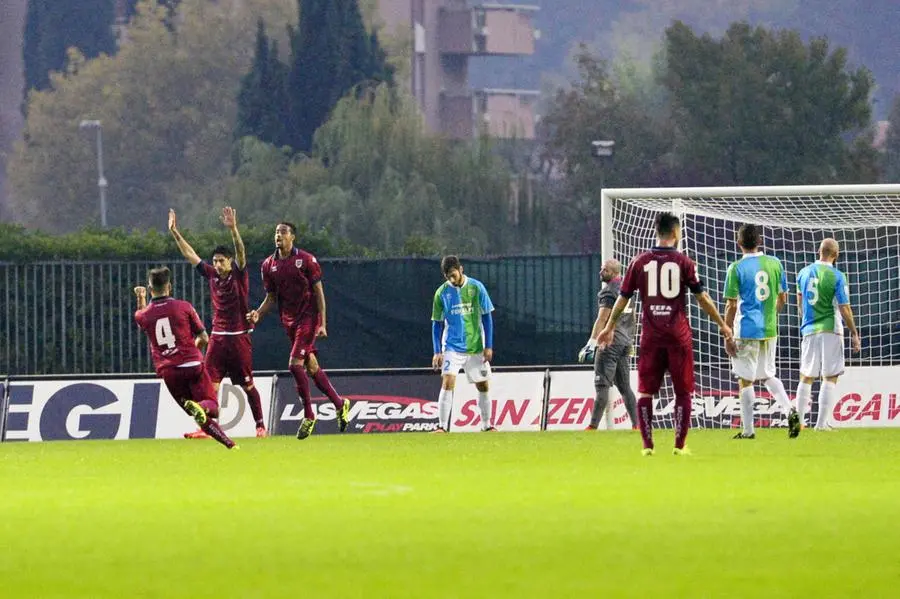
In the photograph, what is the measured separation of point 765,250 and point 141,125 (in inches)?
3420

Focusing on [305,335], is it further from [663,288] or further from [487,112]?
[487,112]

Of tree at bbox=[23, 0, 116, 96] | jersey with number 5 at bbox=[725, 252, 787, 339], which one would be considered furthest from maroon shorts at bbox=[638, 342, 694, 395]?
tree at bbox=[23, 0, 116, 96]

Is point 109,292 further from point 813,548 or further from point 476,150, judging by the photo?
point 476,150

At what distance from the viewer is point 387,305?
1144 inches

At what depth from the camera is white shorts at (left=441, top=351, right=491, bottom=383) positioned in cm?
2338

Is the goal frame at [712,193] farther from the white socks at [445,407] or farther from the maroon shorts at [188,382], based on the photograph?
the maroon shorts at [188,382]

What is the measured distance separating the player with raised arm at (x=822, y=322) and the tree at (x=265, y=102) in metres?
Answer: 73.6

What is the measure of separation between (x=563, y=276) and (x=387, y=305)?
7.94 ft

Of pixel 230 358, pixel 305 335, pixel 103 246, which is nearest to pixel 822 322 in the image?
pixel 305 335

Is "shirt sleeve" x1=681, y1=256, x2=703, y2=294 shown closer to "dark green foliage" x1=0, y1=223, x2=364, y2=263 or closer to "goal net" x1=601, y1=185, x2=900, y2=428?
"goal net" x1=601, y1=185, x2=900, y2=428

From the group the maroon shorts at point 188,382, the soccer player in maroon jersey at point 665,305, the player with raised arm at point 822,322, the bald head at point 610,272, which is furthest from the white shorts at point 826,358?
the maroon shorts at point 188,382

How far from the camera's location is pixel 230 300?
71.4ft

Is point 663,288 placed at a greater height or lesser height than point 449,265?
lesser

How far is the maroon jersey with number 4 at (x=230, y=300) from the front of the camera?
21.8 meters
